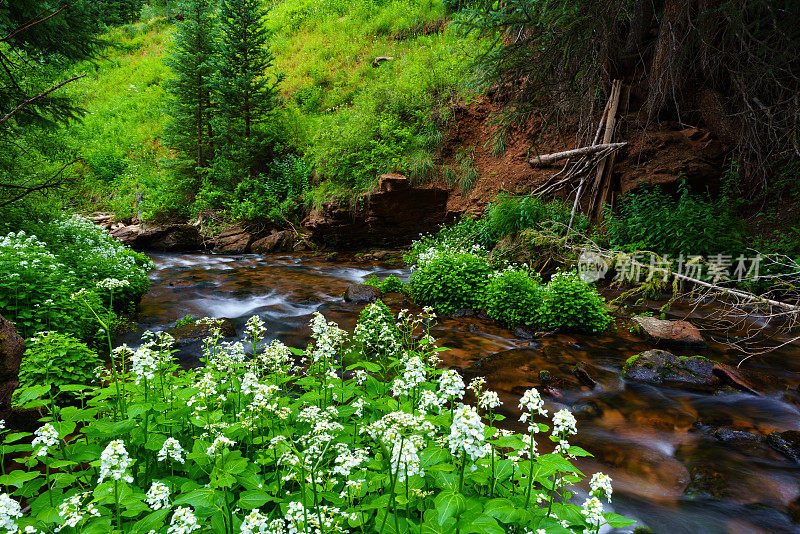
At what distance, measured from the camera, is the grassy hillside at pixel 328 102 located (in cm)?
Result: 1376

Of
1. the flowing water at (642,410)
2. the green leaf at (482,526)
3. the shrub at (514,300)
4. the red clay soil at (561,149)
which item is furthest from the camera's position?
the red clay soil at (561,149)

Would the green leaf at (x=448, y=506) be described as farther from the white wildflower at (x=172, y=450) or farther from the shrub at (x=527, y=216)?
the shrub at (x=527, y=216)

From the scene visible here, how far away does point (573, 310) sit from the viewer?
6.57 meters

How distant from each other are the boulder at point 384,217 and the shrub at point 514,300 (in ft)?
19.1

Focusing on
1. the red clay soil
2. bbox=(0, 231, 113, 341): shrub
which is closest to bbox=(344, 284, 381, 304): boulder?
bbox=(0, 231, 113, 341): shrub

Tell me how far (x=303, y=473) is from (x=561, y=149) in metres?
11.7

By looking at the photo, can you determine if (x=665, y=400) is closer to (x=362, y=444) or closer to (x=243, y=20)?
(x=362, y=444)

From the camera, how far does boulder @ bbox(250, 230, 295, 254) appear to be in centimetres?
1513

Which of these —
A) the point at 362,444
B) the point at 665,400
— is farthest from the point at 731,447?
the point at 362,444

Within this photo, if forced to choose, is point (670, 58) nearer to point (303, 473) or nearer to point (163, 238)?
point (303, 473)

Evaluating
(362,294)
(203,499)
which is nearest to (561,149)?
(362,294)

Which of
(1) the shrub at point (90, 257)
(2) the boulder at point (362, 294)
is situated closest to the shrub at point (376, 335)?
(2) the boulder at point (362, 294)

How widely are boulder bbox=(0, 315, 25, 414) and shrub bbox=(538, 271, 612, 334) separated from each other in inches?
270

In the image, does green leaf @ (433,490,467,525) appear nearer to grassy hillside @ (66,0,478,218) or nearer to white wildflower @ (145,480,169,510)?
white wildflower @ (145,480,169,510)
